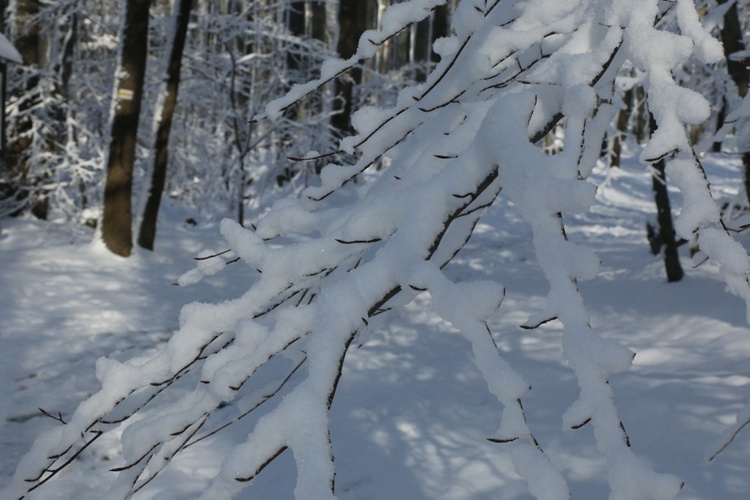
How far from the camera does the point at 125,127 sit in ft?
29.3

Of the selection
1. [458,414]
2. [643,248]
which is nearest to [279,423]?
[458,414]

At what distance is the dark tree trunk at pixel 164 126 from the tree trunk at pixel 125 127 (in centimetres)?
54

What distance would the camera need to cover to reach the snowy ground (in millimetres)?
3697

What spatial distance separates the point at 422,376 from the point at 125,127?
19.2ft

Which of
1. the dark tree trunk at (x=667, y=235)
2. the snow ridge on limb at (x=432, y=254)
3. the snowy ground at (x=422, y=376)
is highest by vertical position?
the snow ridge on limb at (x=432, y=254)

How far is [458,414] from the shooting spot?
4.69m

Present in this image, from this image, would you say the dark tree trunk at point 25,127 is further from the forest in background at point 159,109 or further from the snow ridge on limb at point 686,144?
the snow ridge on limb at point 686,144

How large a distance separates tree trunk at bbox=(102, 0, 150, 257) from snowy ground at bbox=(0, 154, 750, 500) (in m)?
0.46

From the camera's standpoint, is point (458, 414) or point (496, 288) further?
point (458, 414)

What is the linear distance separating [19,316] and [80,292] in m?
1.02

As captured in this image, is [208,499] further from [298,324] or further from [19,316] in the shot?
[19,316]

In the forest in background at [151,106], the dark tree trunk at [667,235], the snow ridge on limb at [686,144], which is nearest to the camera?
the snow ridge on limb at [686,144]

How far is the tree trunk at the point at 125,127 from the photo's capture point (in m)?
8.80

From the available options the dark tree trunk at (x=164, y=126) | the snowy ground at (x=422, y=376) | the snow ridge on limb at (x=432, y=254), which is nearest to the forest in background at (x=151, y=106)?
the dark tree trunk at (x=164, y=126)
